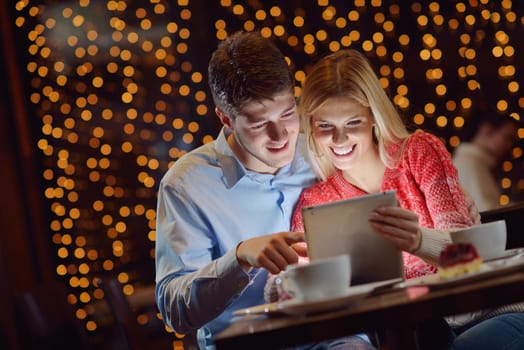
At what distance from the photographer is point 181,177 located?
1.83 meters

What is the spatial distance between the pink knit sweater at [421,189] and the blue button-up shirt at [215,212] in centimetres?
6

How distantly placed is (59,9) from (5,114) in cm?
57

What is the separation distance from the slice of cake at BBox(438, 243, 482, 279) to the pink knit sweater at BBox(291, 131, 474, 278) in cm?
52

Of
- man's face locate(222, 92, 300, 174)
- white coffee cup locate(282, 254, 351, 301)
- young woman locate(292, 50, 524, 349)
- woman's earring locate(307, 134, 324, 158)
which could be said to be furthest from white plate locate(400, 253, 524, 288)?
woman's earring locate(307, 134, 324, 158)

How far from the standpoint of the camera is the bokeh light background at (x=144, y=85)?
3.86 meters

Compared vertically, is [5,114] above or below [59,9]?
below

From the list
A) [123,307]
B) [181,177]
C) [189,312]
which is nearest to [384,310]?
[189,312]

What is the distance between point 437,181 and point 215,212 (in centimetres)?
50

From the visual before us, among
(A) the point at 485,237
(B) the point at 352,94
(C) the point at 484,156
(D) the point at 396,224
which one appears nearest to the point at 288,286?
(D) the point at 396,224

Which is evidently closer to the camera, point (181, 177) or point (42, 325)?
point (181, 177)

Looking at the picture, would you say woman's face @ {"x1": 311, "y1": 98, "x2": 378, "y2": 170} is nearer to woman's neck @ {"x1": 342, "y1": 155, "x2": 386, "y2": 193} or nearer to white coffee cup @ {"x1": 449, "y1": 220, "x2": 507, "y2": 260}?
woman's neck @ {"x1": 342, "y1": 155, "x2": 386, "y2": 193}

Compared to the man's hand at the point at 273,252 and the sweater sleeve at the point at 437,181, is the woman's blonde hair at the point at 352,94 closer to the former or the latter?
the sweater sleeve at the point at 437,181

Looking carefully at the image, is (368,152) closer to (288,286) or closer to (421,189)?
(421,189)

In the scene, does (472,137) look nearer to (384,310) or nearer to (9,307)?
(9,307)
